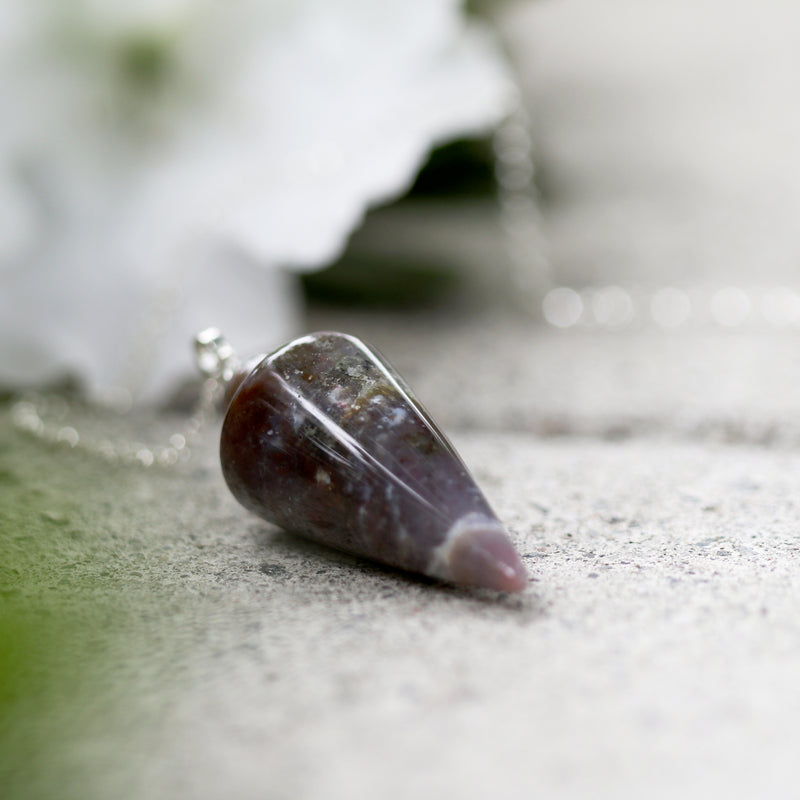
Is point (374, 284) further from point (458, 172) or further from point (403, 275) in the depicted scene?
point (458, 172)

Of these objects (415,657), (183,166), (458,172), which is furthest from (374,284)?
(415,657)

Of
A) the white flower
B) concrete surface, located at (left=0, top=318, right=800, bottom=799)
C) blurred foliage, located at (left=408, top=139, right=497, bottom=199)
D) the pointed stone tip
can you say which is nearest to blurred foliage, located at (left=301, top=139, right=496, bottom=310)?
blurred foliage, located at (left=408, top=139, right=497, bottom=199)

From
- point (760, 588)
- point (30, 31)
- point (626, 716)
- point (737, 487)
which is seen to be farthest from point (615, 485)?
point (30, 31)

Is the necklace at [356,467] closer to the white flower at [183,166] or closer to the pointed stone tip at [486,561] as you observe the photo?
the pointed stone tip at [486,561]

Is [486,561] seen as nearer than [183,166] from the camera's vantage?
Yes

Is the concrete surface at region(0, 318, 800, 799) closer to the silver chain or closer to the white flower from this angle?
the silver chain

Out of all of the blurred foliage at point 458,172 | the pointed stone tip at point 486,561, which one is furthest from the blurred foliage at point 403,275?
the pointed stone tip at point 486,561

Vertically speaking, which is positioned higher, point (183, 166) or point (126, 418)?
point (183, 166)

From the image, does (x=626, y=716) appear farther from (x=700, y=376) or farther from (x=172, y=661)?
(x=700, y=376)
